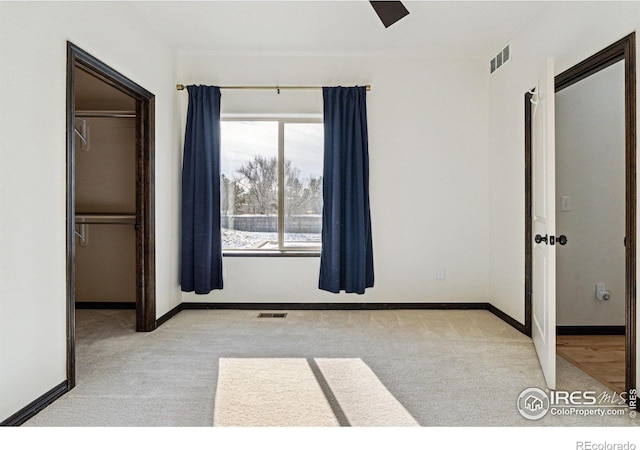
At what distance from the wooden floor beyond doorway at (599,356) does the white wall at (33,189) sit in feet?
10.1

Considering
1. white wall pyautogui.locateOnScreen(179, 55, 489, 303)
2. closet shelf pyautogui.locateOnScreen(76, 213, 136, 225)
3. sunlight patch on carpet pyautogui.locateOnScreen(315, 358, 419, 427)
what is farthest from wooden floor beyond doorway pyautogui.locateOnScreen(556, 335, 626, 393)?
closet shelf pyautogui.locateOnScreen(76, 213, 136, 225)

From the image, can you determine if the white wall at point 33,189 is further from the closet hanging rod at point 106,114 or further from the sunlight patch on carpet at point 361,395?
the closet hanging rod at point 106,114

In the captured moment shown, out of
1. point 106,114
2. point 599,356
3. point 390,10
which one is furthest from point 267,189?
point 599,356

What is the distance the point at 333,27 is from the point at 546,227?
230cm

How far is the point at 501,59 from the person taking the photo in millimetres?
4066

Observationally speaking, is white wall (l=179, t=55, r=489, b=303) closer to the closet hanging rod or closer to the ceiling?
the ceiling

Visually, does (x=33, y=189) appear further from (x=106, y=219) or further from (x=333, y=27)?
(x=333, y=27)

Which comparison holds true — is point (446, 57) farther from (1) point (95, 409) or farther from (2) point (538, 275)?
(1) point (95, 409)

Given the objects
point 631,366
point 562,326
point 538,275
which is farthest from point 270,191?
point 631,366

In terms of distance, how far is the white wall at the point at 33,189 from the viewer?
2008 mm

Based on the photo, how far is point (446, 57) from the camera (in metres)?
4.32

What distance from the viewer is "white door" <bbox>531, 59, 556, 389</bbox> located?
2516 millimetres

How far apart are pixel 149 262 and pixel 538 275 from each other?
294 centimetres

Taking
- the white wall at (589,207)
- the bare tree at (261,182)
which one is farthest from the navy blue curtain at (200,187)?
the white wall at (589,207)
